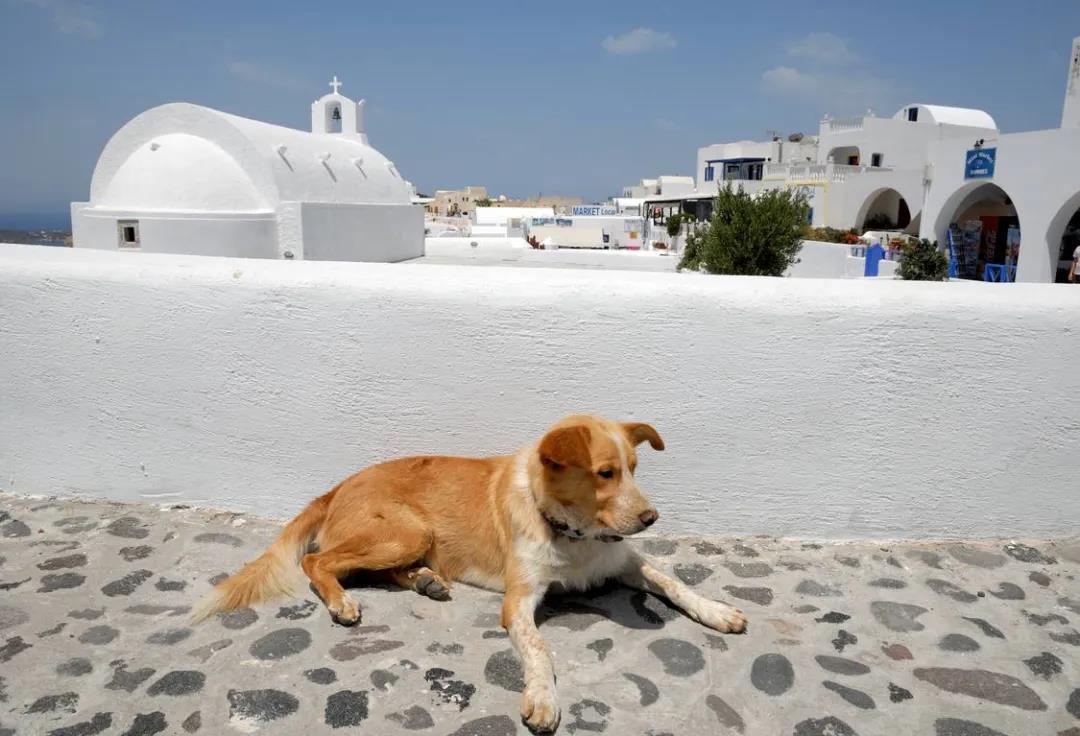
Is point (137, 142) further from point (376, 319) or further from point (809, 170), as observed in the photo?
point (809, 170)

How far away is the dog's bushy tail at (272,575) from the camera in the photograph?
3035 mm

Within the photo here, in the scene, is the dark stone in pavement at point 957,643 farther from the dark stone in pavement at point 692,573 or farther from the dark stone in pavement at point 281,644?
the dark stone in pavement at point 281,644

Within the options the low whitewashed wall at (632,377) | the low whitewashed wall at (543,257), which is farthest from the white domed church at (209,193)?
the low whitewashed wall at (632,377)

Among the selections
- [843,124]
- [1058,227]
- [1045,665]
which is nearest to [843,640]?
[1045,665]

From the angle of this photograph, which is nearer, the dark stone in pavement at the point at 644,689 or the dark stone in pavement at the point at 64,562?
the dark stone in pavement at the point at 644,689

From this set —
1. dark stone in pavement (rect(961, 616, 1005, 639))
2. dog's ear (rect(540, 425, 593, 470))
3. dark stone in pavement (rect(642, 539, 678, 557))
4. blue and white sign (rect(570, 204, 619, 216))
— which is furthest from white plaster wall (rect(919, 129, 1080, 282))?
blue and white sign (rect(570, 204, 619, 216))

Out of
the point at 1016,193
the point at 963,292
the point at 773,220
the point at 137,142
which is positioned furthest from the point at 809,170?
the point at 963,292

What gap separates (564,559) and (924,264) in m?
18.8

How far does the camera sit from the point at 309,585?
3.22 metres

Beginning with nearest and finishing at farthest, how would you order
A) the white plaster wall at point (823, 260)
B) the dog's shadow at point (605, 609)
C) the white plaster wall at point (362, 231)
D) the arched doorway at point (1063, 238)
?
the dog's shadow at point (605, 609) → the white plaster wall at point (362, 231) → the arched doorway at point (1063, 238) → the white plaster wall at point (823, 260)

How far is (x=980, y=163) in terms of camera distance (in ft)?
70.2

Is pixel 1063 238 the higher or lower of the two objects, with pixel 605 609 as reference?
higher

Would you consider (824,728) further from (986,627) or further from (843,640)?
(986,627)

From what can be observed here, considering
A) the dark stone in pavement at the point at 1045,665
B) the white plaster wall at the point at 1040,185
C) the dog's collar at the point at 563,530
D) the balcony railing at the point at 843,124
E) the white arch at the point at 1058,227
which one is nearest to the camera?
the dark stone in pavement at the point at 1045,665
